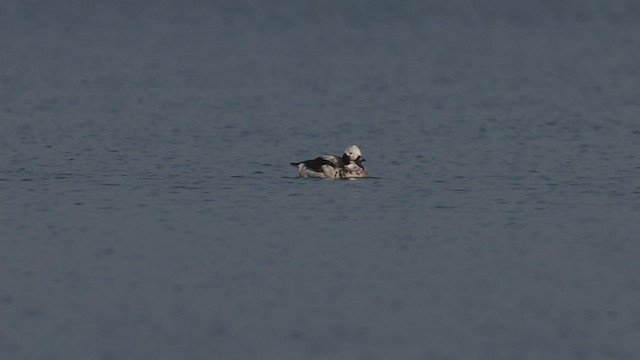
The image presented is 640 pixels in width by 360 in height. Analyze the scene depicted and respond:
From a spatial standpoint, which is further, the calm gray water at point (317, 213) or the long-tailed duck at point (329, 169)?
the long-tailed duck at point (329, 169)

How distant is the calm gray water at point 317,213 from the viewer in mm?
20156

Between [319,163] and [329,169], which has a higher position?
[319,163]

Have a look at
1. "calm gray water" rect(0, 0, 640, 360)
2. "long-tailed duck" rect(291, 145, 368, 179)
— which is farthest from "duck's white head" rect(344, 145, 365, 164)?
"calm gray water" rect(0, 0, 640, 360)

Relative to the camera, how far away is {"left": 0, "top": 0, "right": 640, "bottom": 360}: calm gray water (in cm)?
2016

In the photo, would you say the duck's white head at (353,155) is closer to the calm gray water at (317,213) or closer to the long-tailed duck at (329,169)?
the long-tailed duck at (329,169)

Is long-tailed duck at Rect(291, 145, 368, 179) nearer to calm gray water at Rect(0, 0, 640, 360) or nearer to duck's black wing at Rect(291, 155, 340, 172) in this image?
duck's black wing at Rect(291, 155, 340, 172)

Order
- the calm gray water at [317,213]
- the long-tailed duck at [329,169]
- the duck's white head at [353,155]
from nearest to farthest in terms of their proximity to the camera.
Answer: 1. the calm gray water at [317,213]
2. the long-tailed duck at [329,169]
3. the duck's white head at [353,155]

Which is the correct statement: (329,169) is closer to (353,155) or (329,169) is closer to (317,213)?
(353,155)

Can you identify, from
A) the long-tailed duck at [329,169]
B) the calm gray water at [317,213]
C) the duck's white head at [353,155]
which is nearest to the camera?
the calm gray water at [317,213]

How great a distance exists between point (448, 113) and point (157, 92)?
34.8ft

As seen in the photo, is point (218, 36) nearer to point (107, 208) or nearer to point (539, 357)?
point (107, 208)

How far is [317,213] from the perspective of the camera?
2877 cm

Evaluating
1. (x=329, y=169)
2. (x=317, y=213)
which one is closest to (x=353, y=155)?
(x=329, y=169)

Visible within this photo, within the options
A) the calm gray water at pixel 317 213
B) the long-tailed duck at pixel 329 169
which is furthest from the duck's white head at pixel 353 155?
the calm gray water at pixel 317 213
